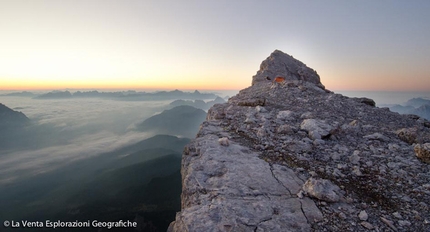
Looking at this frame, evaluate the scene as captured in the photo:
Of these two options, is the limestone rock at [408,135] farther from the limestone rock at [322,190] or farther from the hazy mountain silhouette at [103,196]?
the hazy mountain silhouette at [103,196]

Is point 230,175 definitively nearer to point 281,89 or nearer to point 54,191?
point 281,89

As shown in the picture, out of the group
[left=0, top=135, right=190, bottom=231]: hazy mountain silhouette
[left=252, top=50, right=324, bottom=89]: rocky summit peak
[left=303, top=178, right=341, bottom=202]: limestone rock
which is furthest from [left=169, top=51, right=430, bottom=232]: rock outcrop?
[left=0, top=135, right=190, bottom=231]: hazy mountain silhouette

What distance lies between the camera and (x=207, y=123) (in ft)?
36.5

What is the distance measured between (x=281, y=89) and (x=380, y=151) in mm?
8133

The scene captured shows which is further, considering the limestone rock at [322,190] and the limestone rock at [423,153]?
the limestone rock at [423,153]

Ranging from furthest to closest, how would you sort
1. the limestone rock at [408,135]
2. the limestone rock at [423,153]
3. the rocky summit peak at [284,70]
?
the rocky summit peak at [284,70]
the limestone rock at [408,135]
the limestone rock at [423,153]

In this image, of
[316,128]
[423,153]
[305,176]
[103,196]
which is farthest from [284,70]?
[103,196]

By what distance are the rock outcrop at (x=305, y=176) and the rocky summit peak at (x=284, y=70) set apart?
12.3 metres

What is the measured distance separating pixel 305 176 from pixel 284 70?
19.5 metres

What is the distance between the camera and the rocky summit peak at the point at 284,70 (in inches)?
872

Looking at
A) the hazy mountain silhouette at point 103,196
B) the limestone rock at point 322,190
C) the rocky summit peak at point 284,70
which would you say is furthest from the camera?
the hazy mountain silhouette at point 103,196

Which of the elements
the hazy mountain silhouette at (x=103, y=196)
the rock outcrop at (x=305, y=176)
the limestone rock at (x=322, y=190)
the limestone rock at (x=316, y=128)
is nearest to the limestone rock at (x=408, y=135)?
the rock outcrop at (x=305, y=176)

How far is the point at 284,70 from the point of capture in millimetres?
23109

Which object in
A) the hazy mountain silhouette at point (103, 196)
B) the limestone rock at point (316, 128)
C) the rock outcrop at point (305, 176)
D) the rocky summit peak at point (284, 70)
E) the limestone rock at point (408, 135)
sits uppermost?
the rocky summit peak at point (284, 70)
